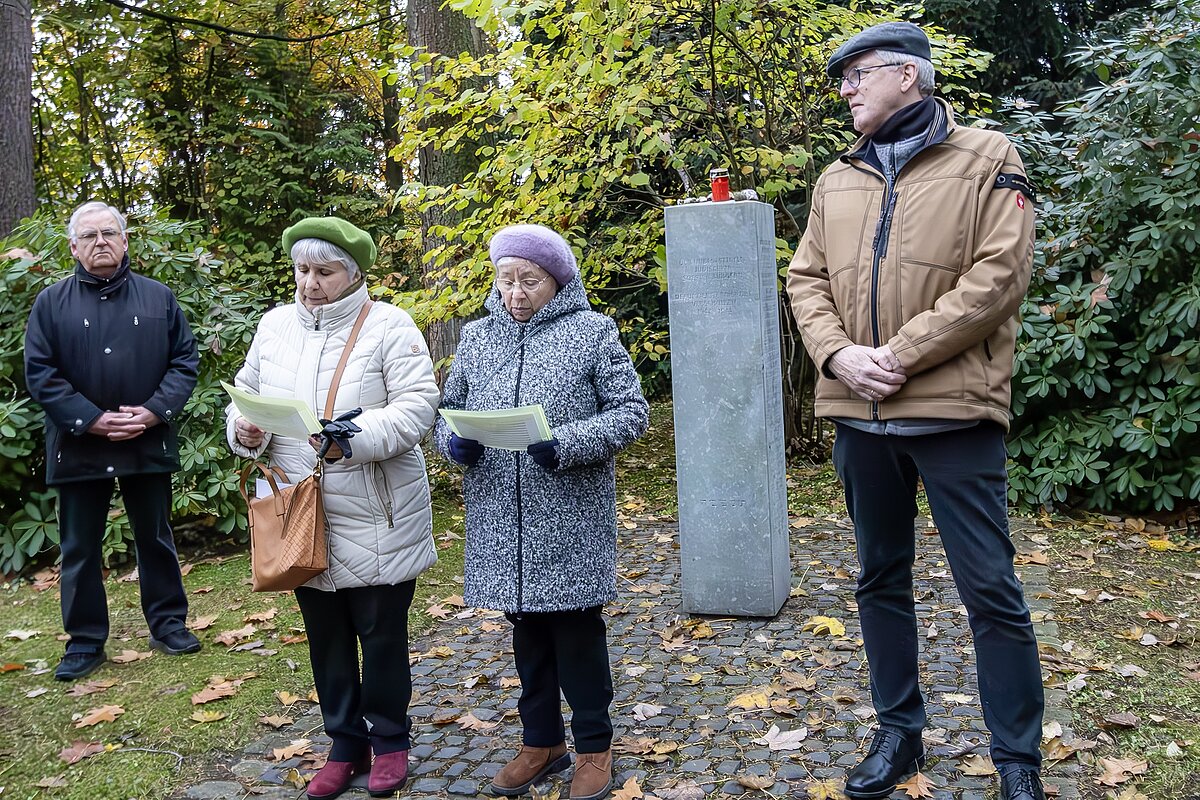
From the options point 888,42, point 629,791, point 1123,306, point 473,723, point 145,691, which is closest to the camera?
point 888,42

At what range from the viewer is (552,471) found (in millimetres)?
3396

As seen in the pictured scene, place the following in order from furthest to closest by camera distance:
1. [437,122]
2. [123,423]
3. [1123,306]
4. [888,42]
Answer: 1. [437,122]
2. [1123,306]
3. [123,423]
4. [888,42]

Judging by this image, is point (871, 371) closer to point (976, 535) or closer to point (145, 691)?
point (976, 535)

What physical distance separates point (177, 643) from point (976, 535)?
4131mm

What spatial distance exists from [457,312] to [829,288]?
15.1ft

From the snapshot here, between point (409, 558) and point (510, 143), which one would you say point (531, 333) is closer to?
point (409, 558)

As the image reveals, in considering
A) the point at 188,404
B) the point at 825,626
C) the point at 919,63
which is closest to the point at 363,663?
the point at 825,626

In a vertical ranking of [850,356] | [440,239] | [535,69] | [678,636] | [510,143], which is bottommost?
[678,636]

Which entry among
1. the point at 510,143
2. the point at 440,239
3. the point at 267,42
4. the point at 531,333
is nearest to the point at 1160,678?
the point at 531,333

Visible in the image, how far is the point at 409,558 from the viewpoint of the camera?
3.56 metres

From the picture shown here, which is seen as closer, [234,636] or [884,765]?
[884,765]

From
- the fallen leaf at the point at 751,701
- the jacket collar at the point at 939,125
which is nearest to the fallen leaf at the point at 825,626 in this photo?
the fallen leaf at the point at 751,701

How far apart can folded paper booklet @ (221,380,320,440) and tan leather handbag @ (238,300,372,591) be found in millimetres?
151

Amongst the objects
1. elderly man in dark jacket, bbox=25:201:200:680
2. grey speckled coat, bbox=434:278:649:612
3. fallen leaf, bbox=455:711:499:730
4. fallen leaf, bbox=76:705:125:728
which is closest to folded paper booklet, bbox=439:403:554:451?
grey speckled coat, bbox=434:278:649:612
